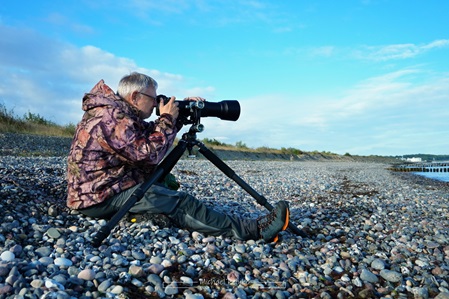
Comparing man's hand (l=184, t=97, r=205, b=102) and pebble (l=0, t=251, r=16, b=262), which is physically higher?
man's hand (l=184, t=97, r=205, b=102)

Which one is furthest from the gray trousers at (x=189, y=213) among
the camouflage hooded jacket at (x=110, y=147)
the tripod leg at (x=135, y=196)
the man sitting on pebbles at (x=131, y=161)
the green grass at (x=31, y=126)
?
the green grass at (x=31, y=126)

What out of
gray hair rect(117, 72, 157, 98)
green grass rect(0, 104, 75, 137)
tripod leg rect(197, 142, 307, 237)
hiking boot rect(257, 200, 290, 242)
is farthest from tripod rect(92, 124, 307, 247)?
green grass rect(0, 104, 75, 137)

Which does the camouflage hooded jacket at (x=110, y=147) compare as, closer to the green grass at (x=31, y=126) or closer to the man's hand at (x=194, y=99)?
the man's hand at (x=194, y=99)

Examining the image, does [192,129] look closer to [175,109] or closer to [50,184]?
[175,109]

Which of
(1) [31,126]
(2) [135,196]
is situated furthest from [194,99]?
(1) [31,126]

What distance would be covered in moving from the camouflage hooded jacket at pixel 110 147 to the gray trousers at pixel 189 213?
6.1 inches

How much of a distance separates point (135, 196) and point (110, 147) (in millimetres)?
511

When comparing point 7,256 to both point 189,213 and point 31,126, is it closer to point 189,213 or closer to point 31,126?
point 189,213

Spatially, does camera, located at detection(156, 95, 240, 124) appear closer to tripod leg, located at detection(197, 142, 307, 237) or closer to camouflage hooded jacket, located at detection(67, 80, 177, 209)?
camouflage hooded jacket, located at detection(67, 80, 177, 209)

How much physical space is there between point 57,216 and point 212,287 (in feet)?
6.53

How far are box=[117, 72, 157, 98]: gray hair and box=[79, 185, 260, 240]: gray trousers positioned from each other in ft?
3.02

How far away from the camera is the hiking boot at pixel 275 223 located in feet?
10.9

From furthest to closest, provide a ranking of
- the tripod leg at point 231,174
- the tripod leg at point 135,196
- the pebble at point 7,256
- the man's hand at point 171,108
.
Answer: the tripod leg at point 231,174 → the man's hand at point 171,108 → the tripod leg at point 135,196 → the pebble at point 7,256

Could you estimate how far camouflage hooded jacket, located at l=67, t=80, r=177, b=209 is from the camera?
10.3 feet
